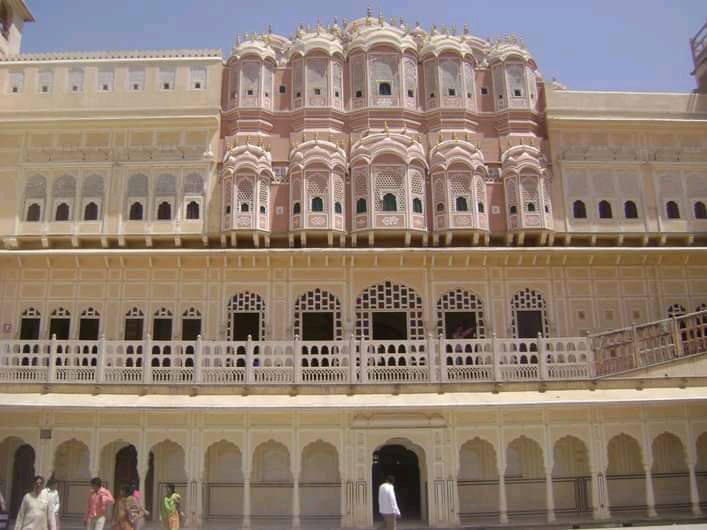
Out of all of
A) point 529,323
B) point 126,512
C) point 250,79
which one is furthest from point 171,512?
point 250,79

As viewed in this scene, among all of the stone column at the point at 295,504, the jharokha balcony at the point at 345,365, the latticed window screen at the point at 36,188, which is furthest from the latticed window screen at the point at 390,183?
the latticed window screen at the point at 36,188

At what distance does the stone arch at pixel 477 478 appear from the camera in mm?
16016

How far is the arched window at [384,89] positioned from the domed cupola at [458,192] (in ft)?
8.87

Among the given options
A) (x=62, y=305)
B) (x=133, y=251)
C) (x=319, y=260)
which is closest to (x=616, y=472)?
(x=319, y=260)

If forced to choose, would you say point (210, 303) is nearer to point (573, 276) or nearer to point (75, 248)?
point (75, 248)

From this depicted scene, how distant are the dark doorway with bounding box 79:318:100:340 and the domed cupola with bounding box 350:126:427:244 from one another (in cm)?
813

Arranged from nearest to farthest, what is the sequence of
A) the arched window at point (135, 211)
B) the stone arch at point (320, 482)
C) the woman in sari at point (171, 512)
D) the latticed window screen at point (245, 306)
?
the woman in sari at point (171, 512) < the stone arch at point (320, 482) < the latticed window screen at point (245, 306) < the arched window at point (135, 211)

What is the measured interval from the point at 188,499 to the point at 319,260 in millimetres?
7632

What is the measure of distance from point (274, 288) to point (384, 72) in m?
8.05

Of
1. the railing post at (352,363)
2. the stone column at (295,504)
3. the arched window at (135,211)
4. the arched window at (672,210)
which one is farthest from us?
the arched window at (672,210)

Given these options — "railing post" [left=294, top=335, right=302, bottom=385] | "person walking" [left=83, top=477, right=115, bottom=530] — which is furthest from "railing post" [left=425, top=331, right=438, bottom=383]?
"person walking" [left=83, top=477, right=115, bottom=530]

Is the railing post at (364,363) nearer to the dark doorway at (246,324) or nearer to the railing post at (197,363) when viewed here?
the railing post at (197,363)

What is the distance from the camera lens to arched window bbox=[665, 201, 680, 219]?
20828 mm

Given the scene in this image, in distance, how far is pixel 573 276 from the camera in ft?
65.7
